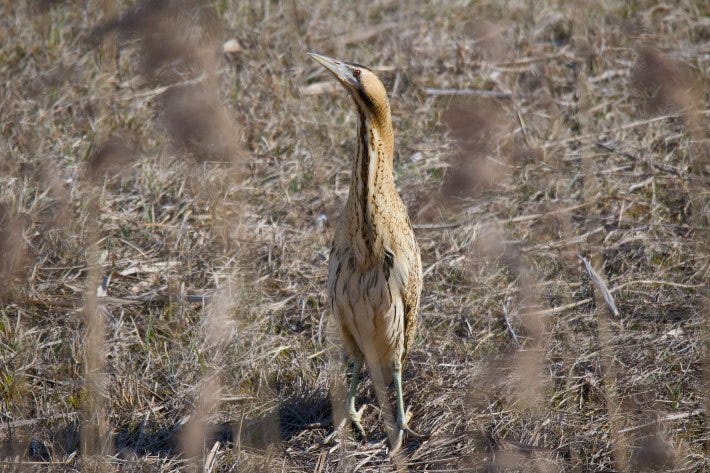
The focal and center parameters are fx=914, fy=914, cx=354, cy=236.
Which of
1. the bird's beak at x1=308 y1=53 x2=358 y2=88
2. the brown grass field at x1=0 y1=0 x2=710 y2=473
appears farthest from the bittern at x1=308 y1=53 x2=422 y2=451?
the brown grass field at x1=0 y1=0 x2=710 y2=473

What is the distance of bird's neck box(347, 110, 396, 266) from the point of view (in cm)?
366

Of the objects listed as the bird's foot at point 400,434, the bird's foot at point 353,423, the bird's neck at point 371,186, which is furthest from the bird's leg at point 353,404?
the bird's neck at point 371,186

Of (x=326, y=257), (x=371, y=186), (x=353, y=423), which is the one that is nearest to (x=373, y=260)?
(x=371, y=186)

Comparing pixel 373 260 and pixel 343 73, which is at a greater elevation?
pixel 343 73

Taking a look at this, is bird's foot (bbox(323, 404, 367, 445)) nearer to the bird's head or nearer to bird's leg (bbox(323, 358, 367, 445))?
bird's leg (bbox(323, 358, 367, 445))

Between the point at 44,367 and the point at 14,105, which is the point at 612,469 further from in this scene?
the point at 14,105

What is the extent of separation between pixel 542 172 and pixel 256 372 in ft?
8.13

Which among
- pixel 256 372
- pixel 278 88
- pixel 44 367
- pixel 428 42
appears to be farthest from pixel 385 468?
pixel 428 42

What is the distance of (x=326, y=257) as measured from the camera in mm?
5406

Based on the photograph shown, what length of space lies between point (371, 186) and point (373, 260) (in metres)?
0.36

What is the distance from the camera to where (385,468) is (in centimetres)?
413

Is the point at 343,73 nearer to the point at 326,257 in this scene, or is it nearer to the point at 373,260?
the point at 373,260

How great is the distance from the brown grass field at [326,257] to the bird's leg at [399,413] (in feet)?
0.31

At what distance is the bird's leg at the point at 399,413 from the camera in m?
4.21
